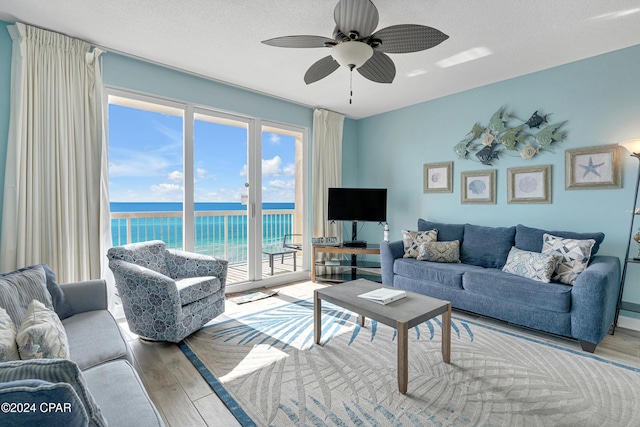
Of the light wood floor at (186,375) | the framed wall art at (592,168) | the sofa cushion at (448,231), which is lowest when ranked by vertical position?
the light wood floor at (186,375)

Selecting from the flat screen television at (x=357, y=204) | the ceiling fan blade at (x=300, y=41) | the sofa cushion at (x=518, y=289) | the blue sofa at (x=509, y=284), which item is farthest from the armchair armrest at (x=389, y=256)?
the ceiling fan blade at (x=300, y=41)

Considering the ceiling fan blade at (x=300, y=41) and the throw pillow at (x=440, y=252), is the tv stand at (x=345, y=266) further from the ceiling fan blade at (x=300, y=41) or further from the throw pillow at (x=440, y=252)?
the ceiling fan blade at (x=300, y=41)

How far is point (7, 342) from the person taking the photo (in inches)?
44.9

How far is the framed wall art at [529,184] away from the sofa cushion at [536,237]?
359 millimetres

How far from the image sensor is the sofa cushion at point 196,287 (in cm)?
247

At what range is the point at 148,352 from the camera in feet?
7.71

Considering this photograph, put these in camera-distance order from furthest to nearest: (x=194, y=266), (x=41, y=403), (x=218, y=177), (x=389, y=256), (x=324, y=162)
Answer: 1. (x=324, y=162)
2. (x=218, y=177)
3. (x=389, y=256)
4. (x=194, y=266)
5. (x=41, y=403)

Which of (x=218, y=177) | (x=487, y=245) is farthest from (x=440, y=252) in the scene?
(x=218, y=177)

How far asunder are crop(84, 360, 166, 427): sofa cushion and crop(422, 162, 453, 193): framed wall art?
3.94 meters

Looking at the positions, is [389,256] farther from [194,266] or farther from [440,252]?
[194,266]

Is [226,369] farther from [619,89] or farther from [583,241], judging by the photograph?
[619,89]

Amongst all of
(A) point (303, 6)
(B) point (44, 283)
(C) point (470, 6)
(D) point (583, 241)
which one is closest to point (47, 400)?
(B) point (44, 283)

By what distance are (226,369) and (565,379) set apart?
224 cm

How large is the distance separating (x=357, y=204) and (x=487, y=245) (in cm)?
178
